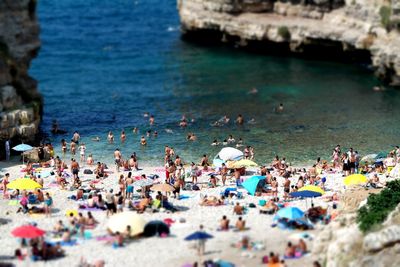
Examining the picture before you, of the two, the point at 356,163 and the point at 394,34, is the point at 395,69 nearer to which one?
the point at 394,34

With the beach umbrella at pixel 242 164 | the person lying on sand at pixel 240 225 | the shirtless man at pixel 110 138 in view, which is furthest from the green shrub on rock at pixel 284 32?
the person lying on sand at pixel 240 225

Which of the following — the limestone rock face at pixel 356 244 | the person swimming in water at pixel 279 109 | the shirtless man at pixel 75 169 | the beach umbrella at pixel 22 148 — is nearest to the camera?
the limestone rock face at pixel 356 244

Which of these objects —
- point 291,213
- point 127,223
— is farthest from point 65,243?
point 291,213

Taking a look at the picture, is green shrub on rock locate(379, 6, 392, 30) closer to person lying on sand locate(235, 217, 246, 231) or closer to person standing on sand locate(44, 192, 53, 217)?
person lying on sand locate(235, 217, 246, 231)

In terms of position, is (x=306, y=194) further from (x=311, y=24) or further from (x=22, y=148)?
(x=311, y=24)

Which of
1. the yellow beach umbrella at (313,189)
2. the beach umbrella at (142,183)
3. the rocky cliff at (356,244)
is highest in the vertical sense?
the rocky cliff at (356,244)

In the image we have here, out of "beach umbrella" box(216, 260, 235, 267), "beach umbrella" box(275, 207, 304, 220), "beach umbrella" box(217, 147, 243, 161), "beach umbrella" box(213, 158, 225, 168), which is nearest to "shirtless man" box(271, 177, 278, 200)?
"beach umbrella" box(217, 147, 243, 161)

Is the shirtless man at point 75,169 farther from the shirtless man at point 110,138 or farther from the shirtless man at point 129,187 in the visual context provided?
the shirtless man at point 110,138
